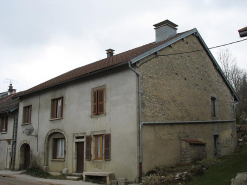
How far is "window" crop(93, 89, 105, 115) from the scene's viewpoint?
49.2 feet

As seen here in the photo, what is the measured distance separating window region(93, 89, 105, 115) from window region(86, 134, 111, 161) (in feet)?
4.13

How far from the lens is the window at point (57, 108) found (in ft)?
58.7

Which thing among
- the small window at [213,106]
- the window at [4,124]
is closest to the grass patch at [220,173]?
the small window at [213,106]

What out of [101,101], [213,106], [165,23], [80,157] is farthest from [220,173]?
[165,23]

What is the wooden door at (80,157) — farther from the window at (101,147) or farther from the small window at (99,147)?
the small window at (99,147)

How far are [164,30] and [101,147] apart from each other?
8654 millimetres

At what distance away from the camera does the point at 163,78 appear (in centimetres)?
1530

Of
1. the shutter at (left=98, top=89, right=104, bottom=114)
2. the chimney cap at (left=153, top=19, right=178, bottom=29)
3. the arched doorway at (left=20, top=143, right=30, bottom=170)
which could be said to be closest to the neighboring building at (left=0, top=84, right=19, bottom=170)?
the arched doorway at (left=20, top=143, right=30, bottom=170)

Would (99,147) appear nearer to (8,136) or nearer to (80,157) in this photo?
(80,157)

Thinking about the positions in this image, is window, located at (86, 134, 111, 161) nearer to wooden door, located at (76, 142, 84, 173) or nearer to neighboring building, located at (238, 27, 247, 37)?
wooden door, located at (76, 142, 84, 173)

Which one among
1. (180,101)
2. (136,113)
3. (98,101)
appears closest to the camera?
(136,113)

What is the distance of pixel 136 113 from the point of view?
1326 cm

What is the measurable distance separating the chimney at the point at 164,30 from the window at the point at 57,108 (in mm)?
7423

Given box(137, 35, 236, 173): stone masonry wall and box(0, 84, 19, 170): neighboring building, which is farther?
box(0, 84, 19, 170): neighboring building
